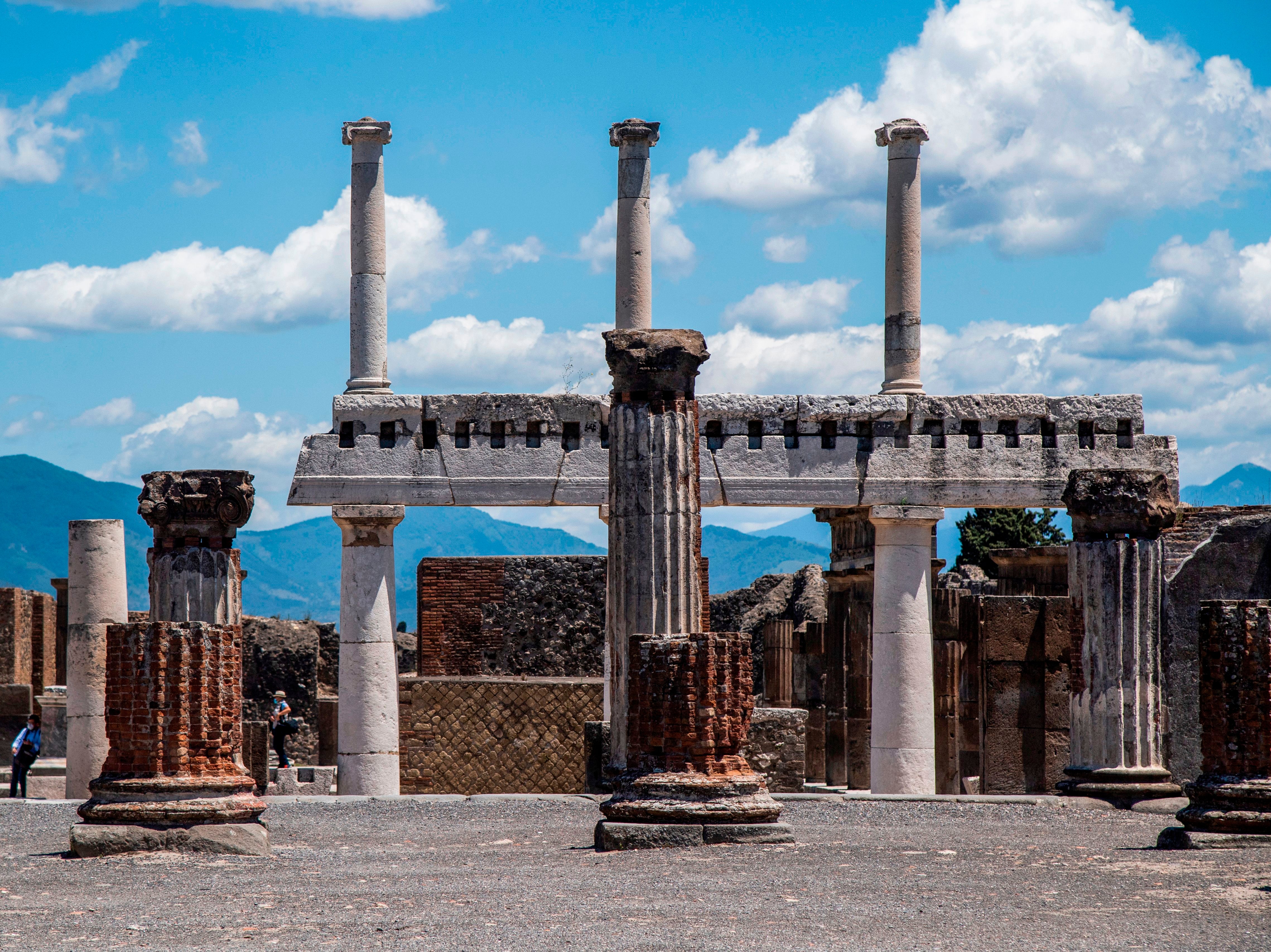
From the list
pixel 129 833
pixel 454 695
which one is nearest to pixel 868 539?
pixel 454 695

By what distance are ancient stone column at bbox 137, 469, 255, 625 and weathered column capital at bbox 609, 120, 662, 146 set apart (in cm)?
695

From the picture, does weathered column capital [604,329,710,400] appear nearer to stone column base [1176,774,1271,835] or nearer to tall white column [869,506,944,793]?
stone column base [1176,774,1271,835]

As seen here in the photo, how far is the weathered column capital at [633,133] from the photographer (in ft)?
62.5

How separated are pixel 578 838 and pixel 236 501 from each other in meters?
3.70

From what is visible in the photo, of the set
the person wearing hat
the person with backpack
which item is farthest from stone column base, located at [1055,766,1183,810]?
the person with backpack

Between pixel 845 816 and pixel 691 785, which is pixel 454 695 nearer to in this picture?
pixel 845 816

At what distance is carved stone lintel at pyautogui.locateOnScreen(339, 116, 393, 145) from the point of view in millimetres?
18938

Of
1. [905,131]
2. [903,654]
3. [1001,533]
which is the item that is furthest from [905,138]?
[1001,533]

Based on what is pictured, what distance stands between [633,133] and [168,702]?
8960 mm

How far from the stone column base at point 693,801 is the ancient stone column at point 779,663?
469 inches

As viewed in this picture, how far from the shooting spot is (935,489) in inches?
722

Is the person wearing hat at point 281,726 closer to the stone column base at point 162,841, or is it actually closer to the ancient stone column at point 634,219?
the ancient stone column at point 634,219

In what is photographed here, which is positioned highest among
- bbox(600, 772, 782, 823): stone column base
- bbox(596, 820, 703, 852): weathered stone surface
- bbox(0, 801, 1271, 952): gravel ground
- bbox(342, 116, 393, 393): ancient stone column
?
bbox(342, 116, 393, 393): ancient stone column

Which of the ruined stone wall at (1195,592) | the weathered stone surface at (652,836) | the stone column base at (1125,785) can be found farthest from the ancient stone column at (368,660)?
the ruined stone wall at (1195,592)
